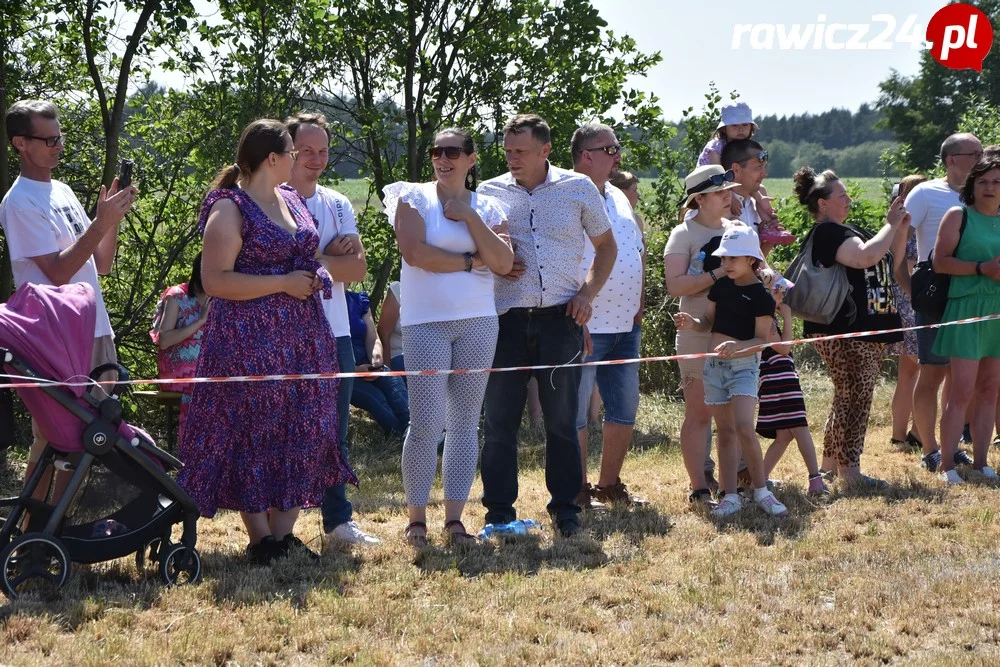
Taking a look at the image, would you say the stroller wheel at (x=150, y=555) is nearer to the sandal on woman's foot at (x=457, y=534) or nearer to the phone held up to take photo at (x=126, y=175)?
the sandal on woman's foot at (x=457, y=534)

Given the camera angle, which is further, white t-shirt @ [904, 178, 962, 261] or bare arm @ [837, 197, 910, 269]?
white t-shirt @ [904, 178, 962, 261]

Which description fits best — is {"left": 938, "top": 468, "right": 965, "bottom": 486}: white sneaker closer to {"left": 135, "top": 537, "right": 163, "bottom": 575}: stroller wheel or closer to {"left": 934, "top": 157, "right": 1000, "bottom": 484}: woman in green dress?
{"left": 934, "top": 157, "right": 1000, "bottom": 484}: woman in green dress

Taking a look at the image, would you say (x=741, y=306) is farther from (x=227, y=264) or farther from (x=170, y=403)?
(x=170, y=403)

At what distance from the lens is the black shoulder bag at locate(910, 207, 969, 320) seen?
7500mm

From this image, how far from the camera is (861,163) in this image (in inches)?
3334

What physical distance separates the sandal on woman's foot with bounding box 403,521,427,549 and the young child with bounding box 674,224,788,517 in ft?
5.31

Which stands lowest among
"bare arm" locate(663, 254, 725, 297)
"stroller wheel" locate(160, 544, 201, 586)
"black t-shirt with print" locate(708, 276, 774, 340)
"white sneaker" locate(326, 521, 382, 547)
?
"white sneaker" locate(326, 521, 382, 547)

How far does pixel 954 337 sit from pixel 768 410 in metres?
1.26

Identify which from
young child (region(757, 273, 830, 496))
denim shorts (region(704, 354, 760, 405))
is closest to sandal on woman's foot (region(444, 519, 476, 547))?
denim shorts (region(704, 354, 760, 405))

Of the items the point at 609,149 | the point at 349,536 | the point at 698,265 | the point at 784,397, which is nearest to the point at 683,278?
the point at 698,265

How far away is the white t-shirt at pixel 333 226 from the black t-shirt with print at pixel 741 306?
6.51ft

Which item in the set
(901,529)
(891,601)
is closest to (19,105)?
(891,601)

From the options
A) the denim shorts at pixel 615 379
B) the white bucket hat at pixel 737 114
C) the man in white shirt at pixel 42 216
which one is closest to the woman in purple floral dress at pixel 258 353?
the man in white shirt at pixel 42 216

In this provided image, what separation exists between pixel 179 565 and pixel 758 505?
10.1ft
